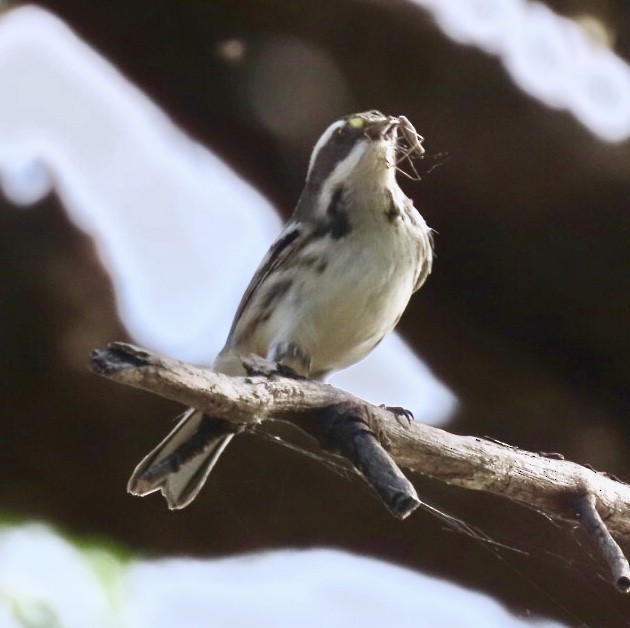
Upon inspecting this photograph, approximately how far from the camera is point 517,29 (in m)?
1.39

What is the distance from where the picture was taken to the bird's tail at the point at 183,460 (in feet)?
2.71

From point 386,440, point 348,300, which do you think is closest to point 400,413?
point 386,440

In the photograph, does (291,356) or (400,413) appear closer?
(400,413)

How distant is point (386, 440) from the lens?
961 millimetres

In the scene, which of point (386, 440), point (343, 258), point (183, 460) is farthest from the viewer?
point (343, 258)

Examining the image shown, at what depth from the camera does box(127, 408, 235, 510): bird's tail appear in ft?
2.71

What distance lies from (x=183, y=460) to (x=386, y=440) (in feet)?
0.69

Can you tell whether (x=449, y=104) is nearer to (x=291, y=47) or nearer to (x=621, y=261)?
(x=291, y=47)

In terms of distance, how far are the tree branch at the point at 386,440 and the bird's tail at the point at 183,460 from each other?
4cm

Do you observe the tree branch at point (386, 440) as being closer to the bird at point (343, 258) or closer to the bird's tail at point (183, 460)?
the bird's tail at point (183, 460)

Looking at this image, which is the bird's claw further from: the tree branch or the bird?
the bird

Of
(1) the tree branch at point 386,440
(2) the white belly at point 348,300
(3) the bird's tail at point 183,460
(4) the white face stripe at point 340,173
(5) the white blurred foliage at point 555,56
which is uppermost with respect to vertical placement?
(5) the white blurred foliage at point 555,56

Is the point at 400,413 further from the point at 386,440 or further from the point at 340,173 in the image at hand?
the point at 340,173

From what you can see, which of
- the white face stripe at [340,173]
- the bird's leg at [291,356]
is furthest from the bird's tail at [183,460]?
the white face stripe at [340,173]
